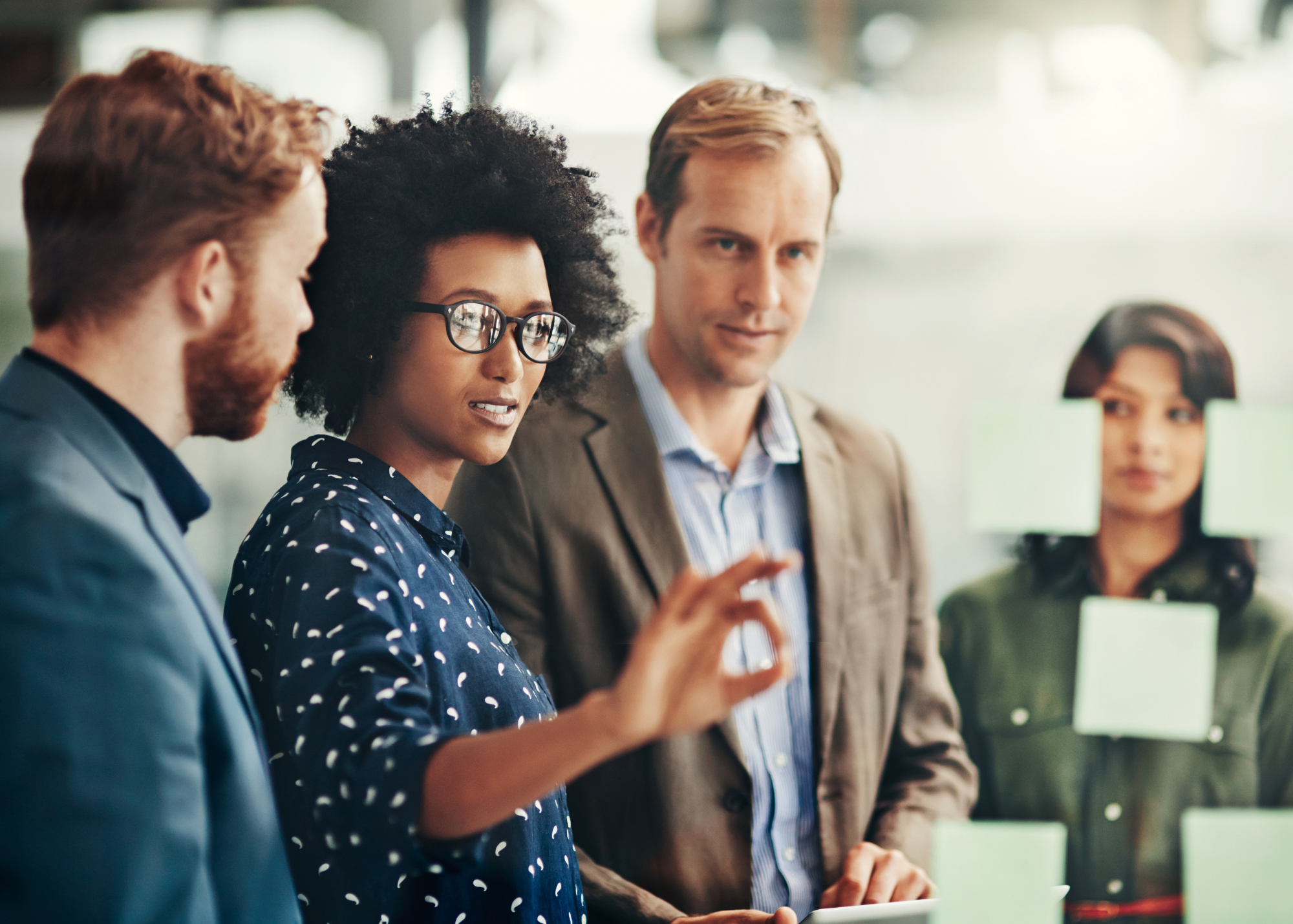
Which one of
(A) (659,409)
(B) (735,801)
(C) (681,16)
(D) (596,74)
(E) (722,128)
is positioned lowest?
(B) (735,801)

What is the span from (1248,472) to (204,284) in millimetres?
1728

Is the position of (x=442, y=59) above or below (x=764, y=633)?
above

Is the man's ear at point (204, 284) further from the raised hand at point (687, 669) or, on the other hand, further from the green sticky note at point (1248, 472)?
the green sticky note at point (1248, 472)

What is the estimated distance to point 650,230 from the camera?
1613mm

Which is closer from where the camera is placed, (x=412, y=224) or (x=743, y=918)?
(x=412, y=224)

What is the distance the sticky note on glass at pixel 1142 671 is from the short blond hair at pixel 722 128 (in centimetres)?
92

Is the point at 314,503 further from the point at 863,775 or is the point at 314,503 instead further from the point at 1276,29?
the point at 1276,29

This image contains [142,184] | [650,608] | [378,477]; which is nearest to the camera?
[142,184]

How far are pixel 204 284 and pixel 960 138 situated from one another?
1.26 metres

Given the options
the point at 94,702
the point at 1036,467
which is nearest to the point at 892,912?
the point at 1036,467

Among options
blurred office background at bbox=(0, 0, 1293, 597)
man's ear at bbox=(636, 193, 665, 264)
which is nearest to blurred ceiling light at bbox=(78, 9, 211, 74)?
blurred office background at bbox=(0, 0, 1293, 597)

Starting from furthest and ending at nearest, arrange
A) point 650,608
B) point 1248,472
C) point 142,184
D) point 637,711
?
point 1248,472
point 650,608
point 142,184
point 637,711

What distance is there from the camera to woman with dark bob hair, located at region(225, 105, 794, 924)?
1197 mm

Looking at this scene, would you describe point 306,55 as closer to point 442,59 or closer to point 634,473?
point 442,59
